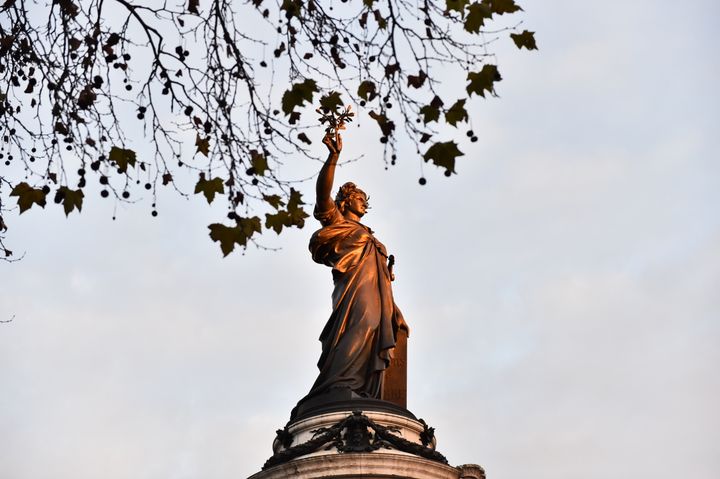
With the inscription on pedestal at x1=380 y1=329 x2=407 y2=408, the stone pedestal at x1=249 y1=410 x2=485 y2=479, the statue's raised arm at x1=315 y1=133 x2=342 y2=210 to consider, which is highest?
the statue's raised arm at x1=315 y1=133 x2=342 y2=210

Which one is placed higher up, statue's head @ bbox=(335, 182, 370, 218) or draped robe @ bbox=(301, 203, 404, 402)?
statue's head @ bbox=(335, 182, 370, 218)

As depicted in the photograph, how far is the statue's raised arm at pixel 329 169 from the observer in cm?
1628

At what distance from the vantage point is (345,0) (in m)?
9.79

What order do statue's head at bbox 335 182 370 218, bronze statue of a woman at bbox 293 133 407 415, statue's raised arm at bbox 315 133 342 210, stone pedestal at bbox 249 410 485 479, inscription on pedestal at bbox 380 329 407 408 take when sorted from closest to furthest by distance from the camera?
stone pedestal at bbox 249 410 485 479 < bronze statue of a woman at bbox 293 133 407 415 < statue's raised arm at bbox 315 133 342 210 < inscription on pedestal at bbox 380 329 407 408 < statue's head at bbox 335 182 370 218

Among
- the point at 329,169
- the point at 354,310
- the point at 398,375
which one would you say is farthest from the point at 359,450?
the point at 329,169

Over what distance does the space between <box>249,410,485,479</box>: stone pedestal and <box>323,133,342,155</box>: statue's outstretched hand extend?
375 centimetres

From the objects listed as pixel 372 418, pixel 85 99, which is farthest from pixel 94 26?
pixel 372 418

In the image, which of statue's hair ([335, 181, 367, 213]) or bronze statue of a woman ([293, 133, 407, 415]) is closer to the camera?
bronze statue of a woman ([293, 133, 407, 415])

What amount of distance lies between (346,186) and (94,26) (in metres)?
7.81

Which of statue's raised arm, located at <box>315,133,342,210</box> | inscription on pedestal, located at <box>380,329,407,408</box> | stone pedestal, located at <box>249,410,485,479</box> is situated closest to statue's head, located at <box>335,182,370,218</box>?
statue's raised arm, located at <box>315,133,342,210</box>

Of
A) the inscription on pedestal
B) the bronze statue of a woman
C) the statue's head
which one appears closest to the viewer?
the bronze statue of a woman

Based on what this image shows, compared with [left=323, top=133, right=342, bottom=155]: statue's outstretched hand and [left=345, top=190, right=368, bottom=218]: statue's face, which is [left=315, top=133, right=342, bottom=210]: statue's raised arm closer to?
[left=323, top=133, right=342, bottom=155]: statue's outstretched hand

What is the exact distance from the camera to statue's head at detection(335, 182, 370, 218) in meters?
17.4

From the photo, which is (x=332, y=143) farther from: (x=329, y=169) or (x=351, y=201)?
(x=351, y=201)
